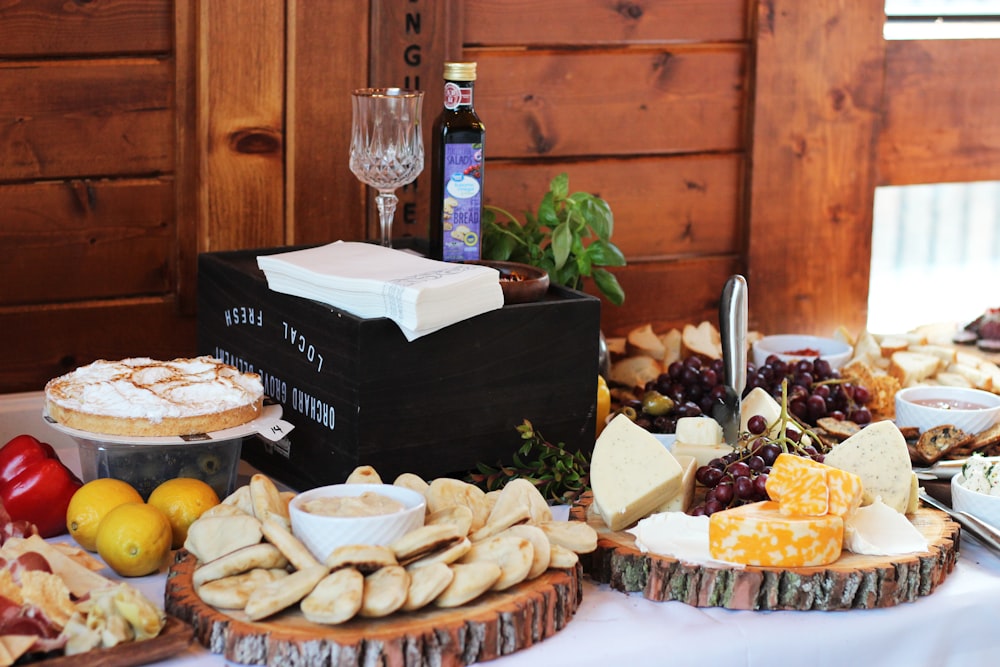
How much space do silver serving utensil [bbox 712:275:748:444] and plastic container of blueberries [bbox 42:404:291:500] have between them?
0.52m

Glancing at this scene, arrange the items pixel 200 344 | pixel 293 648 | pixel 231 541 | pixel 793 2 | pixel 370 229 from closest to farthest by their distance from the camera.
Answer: pixel 293 648
pixel 231 541
pixel 200 344
pixel 370 229
pixel 793 2

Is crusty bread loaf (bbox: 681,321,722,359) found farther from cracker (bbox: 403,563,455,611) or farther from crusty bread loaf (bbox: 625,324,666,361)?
cracker (bbox: 403,563,455,611)

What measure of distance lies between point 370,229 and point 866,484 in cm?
102

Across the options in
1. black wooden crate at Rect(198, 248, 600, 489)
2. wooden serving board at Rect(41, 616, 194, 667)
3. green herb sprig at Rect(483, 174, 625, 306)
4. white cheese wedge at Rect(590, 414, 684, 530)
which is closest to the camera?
wooden serving board at Rect(41, 616, 194, 667)

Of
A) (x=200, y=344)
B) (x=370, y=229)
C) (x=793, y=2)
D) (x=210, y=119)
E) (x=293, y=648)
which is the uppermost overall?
(x=793, y=2)

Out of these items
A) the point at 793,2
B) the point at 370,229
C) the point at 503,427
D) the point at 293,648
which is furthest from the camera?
the point at 793,2

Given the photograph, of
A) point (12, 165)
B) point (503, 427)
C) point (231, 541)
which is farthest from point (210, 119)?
point (231, 541)

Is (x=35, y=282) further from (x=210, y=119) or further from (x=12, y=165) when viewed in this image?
(x=210, y=119)

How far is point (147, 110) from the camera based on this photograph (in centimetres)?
186

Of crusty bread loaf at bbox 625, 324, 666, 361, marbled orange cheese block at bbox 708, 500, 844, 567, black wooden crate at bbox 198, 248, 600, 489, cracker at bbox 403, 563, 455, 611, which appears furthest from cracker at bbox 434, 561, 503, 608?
crusty bread loaf at bbox 625, 324, 666, 361

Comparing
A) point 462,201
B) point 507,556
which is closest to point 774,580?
point 507,556

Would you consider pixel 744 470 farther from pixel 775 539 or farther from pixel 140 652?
pixel 140 652

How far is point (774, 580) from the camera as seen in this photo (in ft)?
3.63

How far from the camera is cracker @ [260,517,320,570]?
1025mm
